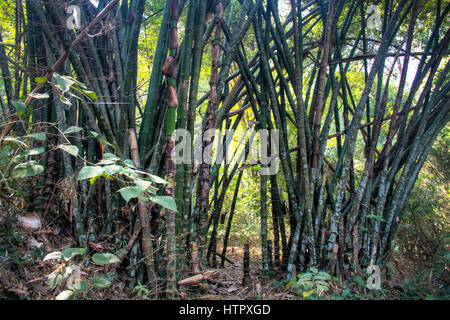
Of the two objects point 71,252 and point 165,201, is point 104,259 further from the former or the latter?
point 165,201

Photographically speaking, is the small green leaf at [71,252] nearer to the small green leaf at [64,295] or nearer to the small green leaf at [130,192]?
the small green leaf at [64,295]

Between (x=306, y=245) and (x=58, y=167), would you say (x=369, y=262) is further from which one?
(x=58, y=167)

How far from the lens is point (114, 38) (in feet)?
6.40

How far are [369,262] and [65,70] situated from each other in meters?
2.30

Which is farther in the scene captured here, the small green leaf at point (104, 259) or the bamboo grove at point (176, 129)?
the bamboo grove at point (176, 129)

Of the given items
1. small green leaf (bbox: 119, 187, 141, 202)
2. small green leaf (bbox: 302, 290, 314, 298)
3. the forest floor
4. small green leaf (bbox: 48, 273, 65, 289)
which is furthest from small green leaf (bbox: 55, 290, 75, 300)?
small green leaf (bbox: 302, 290, 314, 298)

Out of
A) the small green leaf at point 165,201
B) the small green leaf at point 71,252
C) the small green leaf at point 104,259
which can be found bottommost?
the small green leaf at point 104,259

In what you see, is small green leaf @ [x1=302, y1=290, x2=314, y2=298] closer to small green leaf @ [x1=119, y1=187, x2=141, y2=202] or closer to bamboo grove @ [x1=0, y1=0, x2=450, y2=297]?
bamboo grove @ [x1=0, y1=0, x2=450, y2=297]

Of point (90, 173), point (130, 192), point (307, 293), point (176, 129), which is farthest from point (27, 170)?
point (307, 293)

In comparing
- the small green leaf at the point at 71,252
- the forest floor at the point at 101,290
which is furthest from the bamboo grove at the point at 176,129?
the small green leaf at the point at 71,252

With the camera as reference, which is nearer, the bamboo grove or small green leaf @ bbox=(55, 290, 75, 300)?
small green leaf @ bbox=(55, 290, 75, 300)

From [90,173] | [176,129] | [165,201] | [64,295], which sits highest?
[176,129]

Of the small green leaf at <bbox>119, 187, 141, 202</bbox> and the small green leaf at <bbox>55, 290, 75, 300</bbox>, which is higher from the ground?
the small green leaf at <bbox>119, 187, 141, 202</bbox>
